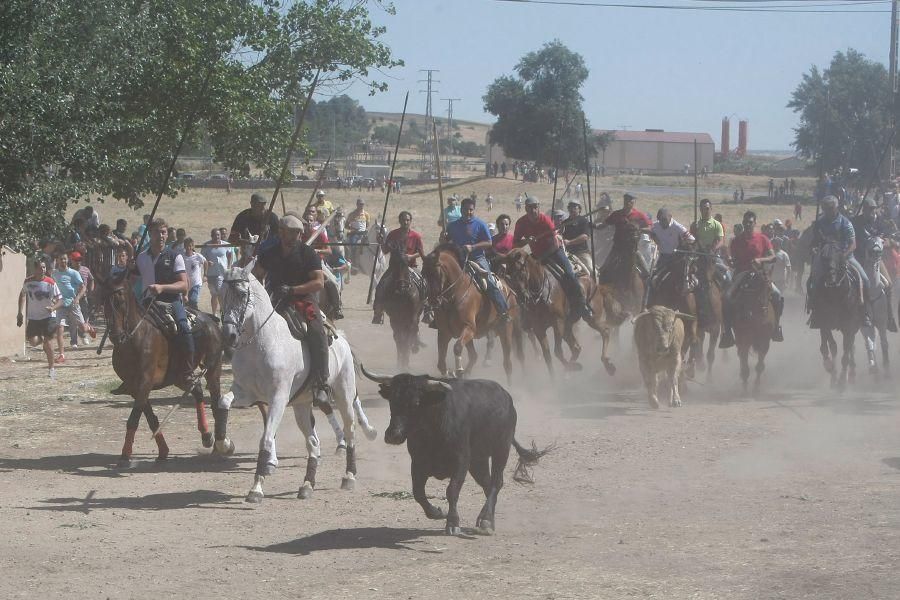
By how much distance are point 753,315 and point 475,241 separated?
4.27 m

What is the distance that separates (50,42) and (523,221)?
24.5ft

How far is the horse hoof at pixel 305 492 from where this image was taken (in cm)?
1125

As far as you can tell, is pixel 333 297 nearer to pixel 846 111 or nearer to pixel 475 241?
pixel 475 241

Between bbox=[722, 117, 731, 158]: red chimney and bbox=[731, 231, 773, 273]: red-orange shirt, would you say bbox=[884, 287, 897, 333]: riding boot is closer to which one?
bbox=[731, 231, 773, 273]: red-orange shirt

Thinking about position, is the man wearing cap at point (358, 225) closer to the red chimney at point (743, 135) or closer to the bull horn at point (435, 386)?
the bull horn at point (435, 386)

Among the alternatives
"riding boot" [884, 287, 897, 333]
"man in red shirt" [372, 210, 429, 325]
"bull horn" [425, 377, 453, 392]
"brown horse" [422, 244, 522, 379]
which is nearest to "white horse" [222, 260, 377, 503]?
"bull horn" [425, 377, 453, 392]

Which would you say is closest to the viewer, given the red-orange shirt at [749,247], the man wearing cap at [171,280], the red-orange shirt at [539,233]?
the man wearing cap at [171,280]

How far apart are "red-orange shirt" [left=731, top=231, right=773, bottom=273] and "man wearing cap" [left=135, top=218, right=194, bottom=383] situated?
9082mm

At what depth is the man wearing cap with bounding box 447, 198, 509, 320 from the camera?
1844cm

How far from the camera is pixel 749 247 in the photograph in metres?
19.0

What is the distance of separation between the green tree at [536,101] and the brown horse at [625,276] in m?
56.9

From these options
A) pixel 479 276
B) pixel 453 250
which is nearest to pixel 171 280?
pixel 453 250

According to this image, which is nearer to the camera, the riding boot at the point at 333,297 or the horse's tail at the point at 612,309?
the riding boot at the point at 333,297

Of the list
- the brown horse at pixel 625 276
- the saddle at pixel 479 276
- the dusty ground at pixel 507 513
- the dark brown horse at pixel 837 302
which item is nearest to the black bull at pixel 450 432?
the dusty ground at pixel 507 513
